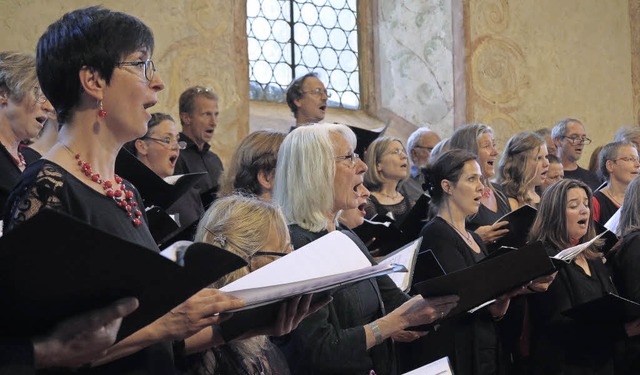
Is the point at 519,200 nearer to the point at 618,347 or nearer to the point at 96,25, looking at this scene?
the point at 618,347

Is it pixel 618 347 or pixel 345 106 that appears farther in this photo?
pixel 345 106

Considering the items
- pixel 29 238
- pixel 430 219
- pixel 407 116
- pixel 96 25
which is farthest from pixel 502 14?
pixel 29 238

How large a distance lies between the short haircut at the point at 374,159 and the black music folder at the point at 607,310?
1.76m

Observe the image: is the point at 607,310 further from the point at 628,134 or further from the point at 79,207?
the point at 628,134

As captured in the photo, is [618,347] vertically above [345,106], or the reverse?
[345,106]

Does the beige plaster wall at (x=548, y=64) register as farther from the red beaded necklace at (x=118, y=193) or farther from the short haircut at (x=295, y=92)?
the red beaded necklace at (x=118, y=193)

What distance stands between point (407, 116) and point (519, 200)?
136 inches

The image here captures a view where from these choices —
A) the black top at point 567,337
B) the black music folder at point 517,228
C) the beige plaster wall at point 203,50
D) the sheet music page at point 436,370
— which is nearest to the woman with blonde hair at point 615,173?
the black music folder at point 517,228

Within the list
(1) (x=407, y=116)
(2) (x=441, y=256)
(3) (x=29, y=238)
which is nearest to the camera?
(3) (x=29, y=238)

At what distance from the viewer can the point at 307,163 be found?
12.3 ft

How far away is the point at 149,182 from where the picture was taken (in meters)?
3.88

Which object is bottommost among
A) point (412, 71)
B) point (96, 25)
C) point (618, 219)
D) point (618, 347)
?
point (618, 347)

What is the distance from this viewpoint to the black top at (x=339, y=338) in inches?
129

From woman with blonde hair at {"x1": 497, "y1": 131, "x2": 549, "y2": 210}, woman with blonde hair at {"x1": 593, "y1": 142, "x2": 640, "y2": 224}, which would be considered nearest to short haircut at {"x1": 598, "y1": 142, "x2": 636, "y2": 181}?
woman with blonde hair at {"x1": 593, "y1": 142, "x2": 640, "y2": 224}
